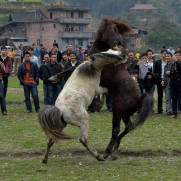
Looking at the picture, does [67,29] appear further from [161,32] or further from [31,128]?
[31,128]

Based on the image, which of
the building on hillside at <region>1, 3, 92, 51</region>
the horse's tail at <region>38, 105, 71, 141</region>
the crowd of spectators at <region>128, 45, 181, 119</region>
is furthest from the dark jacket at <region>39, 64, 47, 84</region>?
the building on hillside at <region>1, 3, 92, 51</region>

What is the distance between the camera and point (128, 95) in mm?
9617

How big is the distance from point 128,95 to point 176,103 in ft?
19.8

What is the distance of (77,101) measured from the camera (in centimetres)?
873

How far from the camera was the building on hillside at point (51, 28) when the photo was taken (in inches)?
3059

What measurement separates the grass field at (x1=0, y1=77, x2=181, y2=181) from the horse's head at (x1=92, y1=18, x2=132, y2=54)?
1.99 m

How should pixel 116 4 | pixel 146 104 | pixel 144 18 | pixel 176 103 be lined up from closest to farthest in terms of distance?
1. pixel 146 104
2. pixel 176 103
3. pixel 144 18
4. pixel 116 4

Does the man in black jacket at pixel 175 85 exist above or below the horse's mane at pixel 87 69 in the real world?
below

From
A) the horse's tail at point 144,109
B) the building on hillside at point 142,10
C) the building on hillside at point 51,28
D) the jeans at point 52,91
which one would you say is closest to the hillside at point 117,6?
the building on hillside at point 142,10

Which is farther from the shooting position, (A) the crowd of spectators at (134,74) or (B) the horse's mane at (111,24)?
(A) the crowd of spectators at (134,74)

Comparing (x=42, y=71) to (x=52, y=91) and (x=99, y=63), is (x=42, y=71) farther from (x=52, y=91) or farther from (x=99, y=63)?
(x=99, y=63)

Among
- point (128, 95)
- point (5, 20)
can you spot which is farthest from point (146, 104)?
point (5, 20)

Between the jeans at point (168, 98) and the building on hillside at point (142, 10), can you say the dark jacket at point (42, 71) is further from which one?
the building on hillside at point (142, 10)

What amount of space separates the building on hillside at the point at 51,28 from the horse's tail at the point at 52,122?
2670 inches
